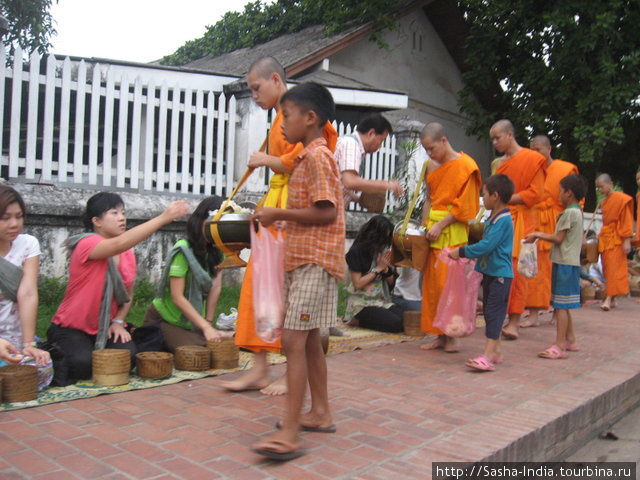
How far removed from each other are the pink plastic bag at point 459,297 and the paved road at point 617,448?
1.22m

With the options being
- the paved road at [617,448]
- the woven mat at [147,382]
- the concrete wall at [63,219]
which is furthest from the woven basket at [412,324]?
the concrete wall at [63,219]

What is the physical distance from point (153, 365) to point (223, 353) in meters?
0.52

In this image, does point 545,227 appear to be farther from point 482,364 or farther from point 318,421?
point 318,421

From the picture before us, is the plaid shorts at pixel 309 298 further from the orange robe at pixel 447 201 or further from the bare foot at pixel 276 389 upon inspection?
the orange robe at pixel 447 201

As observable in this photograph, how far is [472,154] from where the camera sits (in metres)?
15.5

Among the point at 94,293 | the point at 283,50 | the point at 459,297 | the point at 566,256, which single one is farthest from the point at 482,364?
the point at 283,50

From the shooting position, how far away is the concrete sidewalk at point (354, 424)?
2.44 m

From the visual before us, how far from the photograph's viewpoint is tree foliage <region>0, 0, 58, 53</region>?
1423 centimetres

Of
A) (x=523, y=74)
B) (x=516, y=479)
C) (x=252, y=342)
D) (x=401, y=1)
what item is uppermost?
(x=401, y=1)

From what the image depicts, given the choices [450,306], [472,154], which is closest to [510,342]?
[450,306]

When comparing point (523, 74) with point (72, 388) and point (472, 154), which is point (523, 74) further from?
point (72, 388)

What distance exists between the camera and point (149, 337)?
4082mm

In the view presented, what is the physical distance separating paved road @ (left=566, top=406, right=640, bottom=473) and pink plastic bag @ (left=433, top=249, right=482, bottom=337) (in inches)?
48.2

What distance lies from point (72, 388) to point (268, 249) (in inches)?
60.4
